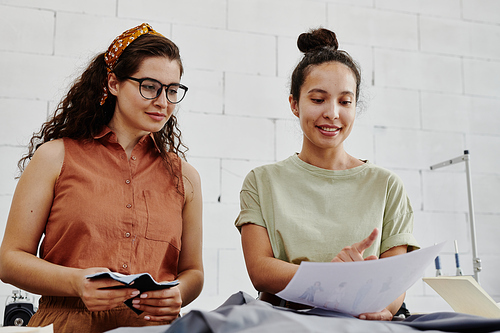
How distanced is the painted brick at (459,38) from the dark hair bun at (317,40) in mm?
1826

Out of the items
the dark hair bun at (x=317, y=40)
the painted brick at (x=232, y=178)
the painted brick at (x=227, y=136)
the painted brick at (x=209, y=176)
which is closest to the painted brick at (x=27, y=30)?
the painted brick at (x=227, y=136)

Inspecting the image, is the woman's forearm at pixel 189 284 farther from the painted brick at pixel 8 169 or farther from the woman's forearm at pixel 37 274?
the painted brick at pixel 8 169

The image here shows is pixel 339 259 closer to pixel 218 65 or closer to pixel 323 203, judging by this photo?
pixel 323 203

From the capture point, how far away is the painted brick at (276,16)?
296 cm

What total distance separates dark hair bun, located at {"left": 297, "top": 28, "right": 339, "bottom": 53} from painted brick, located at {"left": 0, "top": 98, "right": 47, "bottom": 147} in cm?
153

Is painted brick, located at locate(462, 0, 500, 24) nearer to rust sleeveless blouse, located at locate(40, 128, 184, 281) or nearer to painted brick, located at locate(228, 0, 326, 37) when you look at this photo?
painted brick, located at locate(228, 0, 326, 37)

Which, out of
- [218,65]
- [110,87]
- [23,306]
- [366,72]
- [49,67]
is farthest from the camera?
[366,72]

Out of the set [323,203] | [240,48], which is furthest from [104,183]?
[240,48]

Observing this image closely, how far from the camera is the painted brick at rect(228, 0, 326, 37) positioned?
2.96m

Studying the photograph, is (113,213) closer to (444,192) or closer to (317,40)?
(317,40)

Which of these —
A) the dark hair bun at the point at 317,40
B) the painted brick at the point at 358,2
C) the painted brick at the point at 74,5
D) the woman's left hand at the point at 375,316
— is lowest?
the woman's left hand at the point at 375,316

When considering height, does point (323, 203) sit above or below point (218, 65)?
below

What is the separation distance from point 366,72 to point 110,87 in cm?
194

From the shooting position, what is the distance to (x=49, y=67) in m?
2.65
